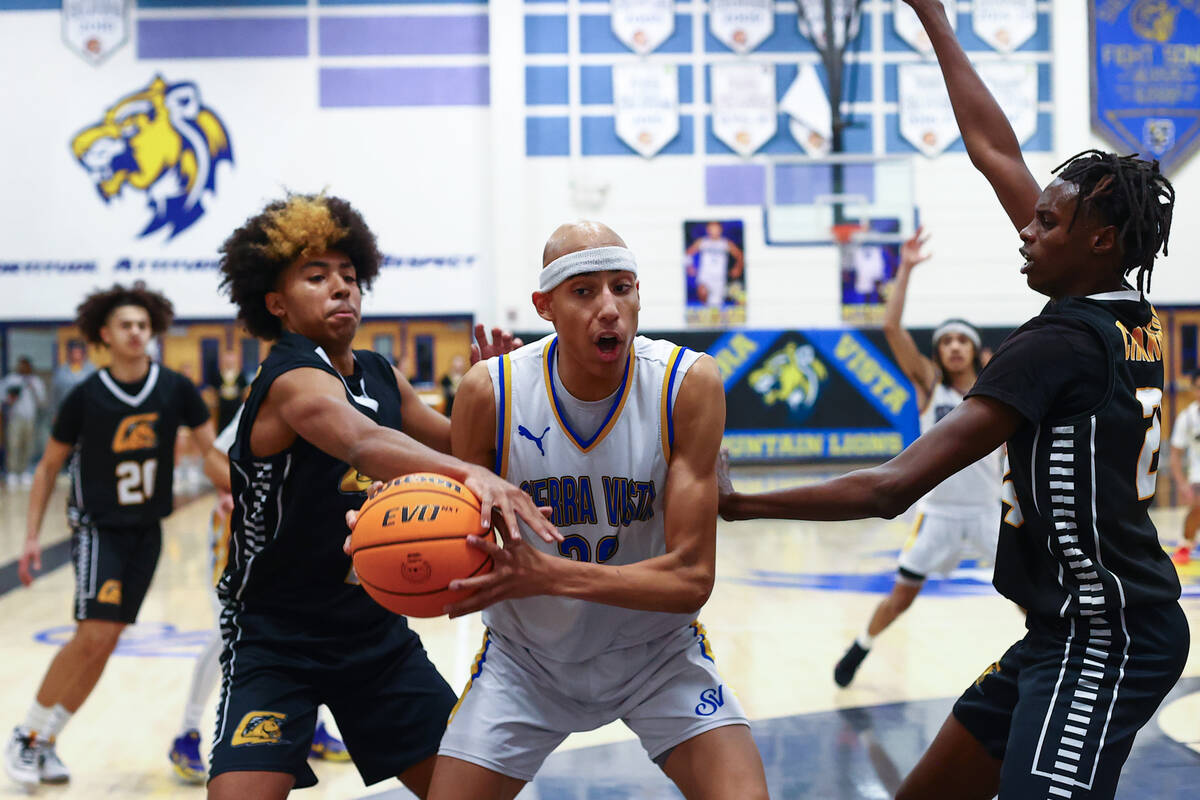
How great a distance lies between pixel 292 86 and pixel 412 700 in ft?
50.3

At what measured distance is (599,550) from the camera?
9.07ft


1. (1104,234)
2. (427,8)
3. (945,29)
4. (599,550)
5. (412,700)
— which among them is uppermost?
(427,8)

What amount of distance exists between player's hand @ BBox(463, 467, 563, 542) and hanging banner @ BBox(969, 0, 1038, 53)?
649 inches

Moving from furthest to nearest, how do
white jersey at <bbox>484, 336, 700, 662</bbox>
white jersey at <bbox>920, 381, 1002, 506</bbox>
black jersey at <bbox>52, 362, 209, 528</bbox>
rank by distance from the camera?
1. white jersey at <bbox>920, 381, 1002, 506</bbox>
2. black jersey at <bbox>52, 362, 209, 528</bbox>
3. white jersey at <bbox>484, 336, 700, 662</bbox>

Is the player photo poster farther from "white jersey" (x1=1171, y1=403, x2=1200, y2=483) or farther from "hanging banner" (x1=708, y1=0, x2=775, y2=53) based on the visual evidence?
"white jersey" (x1=1171, y1=403, x2=1200, y2=483)

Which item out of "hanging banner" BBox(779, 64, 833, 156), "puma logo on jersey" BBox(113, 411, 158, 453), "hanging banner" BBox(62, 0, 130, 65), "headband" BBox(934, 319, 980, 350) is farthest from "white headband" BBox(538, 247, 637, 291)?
"hanging banner" BBox(62, 0, 130, 65)

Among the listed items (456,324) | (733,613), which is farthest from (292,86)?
(733,613)

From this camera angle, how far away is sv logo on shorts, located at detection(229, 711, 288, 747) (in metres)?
2.68

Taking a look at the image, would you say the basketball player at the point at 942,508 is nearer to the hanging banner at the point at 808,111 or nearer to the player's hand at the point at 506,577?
the player's hand at the point at 506,577

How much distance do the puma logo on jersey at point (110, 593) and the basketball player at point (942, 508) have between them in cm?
328

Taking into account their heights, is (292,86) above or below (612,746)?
above

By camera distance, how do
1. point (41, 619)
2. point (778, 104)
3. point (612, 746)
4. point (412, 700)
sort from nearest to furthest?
point (412, 700) < point (612, 746) < point (41, 619) < point (778, 104)

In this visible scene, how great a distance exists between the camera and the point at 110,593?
4.61m

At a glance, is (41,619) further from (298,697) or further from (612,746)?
(298,697)
